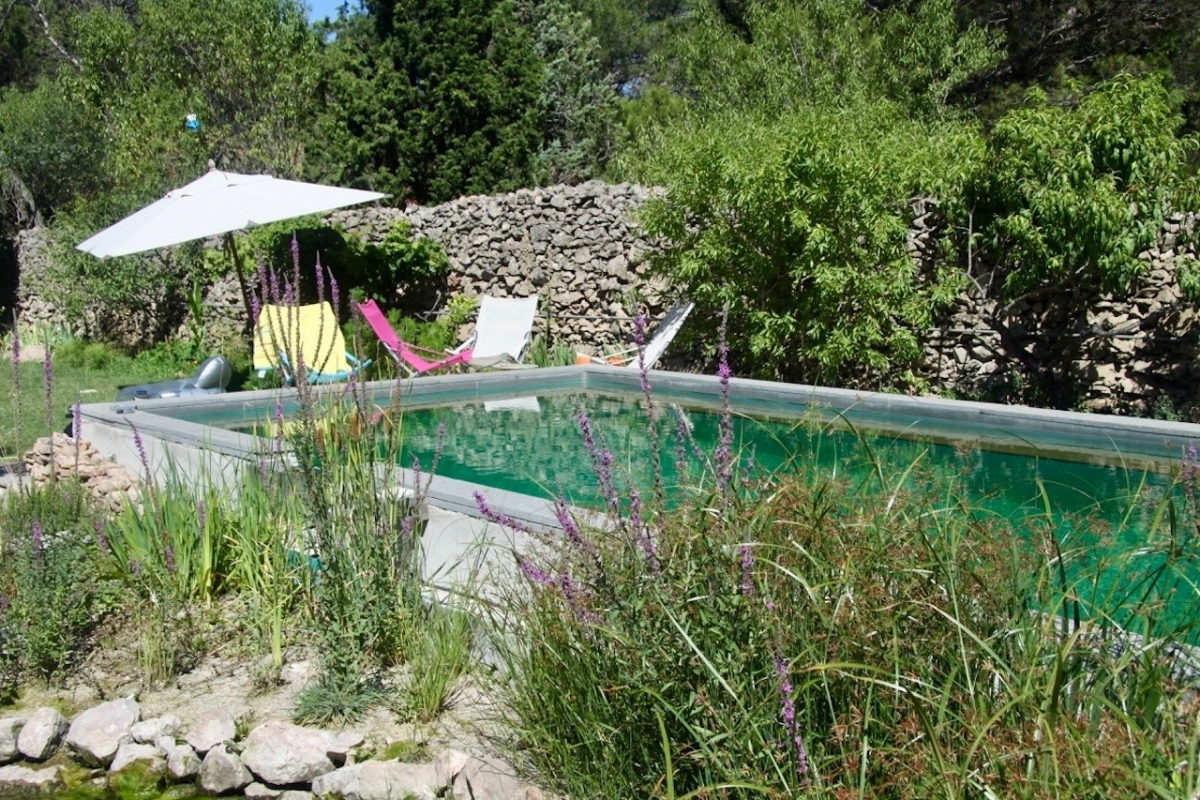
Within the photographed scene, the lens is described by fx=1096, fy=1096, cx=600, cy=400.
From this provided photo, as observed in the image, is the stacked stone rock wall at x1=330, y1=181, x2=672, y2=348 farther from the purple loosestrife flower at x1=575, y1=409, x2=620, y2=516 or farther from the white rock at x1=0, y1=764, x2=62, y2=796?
the purple loosestrife flower at x1=575, y1=409, x2=620, y2=516

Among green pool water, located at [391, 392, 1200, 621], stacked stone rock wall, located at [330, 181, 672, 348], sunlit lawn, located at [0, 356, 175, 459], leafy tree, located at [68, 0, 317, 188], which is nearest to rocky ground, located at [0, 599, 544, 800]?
green pool water, located at [391, 392, 1200, 621]

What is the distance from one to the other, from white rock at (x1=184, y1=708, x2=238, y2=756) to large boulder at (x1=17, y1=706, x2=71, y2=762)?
0.41m

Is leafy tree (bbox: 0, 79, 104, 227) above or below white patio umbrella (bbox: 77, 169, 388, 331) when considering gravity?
above

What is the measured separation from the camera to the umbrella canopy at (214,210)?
8.45 m

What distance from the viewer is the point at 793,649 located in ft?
6.73

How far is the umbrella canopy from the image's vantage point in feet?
27.7

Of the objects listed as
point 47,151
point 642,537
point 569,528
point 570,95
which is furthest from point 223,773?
point 570,95

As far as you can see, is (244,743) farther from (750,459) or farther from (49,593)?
(750,459)

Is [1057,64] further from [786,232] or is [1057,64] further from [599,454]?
[599,454]

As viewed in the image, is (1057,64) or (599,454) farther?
(1057,64)

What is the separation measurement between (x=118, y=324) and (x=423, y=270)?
4528mm

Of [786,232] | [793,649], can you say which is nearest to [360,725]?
[793,649]

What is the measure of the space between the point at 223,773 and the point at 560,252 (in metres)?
9.49

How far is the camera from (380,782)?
268 cm
